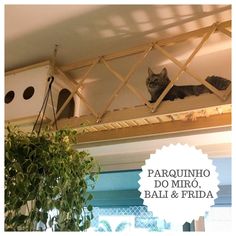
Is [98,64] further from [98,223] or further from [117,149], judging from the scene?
[98,223]

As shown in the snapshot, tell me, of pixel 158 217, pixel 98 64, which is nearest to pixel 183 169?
pixel 158 217

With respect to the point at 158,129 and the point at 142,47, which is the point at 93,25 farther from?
the point at 158,129

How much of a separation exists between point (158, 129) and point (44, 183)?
655mm

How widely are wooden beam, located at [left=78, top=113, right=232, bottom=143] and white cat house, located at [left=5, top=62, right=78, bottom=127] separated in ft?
0.79

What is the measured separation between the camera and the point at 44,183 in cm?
94

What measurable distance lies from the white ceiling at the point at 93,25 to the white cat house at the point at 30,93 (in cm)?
11

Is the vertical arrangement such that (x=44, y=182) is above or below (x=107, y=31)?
below

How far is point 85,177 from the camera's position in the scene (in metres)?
1.08

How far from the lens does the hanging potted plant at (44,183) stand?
0.90 meters

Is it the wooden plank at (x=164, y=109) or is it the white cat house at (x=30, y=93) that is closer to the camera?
the wooden plank at (x=164, y=109)

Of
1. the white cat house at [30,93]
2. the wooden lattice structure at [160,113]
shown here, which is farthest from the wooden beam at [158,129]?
the white cat house at [30,93]

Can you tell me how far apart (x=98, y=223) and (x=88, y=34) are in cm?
89

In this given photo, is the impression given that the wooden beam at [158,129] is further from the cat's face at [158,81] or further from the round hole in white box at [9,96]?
the round hole in white box at [9,96]

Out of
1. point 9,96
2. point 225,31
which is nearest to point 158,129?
point 225,31
